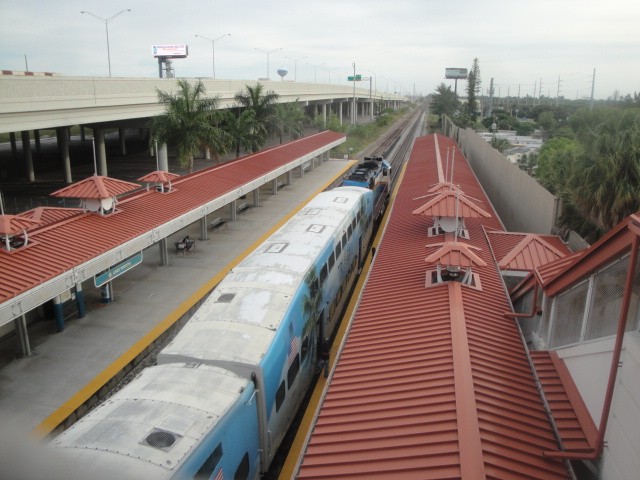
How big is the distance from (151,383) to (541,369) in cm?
618

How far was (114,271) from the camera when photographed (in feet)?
48.5

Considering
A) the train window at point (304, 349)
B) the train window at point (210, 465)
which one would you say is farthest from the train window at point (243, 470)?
the train window at point (304, 349)

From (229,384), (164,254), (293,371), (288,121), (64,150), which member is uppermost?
(288,121)

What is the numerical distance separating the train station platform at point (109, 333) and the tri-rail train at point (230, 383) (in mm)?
1322

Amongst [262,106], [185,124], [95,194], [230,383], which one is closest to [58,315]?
[95,194]

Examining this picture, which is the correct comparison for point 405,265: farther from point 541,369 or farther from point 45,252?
point 45,252

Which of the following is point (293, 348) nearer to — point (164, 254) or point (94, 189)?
point (94, 189)

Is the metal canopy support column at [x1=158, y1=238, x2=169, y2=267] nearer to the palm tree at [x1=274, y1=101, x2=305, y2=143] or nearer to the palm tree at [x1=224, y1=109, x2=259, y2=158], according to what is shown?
the palm tree at [x1=224, y1=109, x2=259, y2=158]

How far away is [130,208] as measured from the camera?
1820cm

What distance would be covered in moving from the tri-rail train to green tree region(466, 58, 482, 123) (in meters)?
86.0

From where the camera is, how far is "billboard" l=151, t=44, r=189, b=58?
8688cm

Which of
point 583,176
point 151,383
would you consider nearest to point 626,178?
point 583,176

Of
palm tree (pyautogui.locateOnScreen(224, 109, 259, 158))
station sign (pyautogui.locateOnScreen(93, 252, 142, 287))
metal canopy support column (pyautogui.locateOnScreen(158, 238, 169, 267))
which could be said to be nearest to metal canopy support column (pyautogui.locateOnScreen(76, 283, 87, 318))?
station sign (pyautogui.locateOnScreen(93, 252, 142, 287))

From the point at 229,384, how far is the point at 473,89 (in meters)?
103
